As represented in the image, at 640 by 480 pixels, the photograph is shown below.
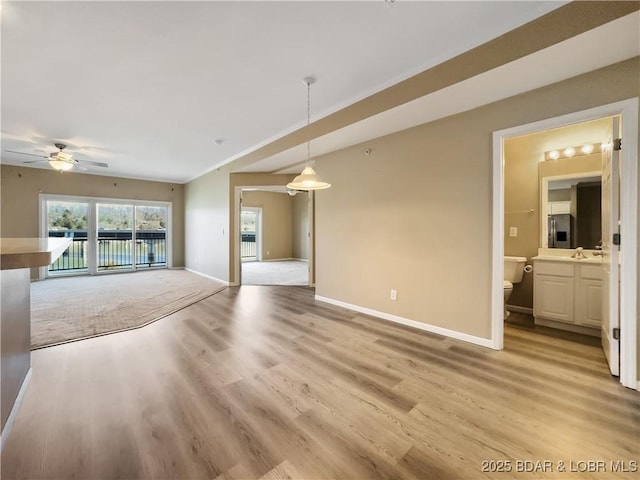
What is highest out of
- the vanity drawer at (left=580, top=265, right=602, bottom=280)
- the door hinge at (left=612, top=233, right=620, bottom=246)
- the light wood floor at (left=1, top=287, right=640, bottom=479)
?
the door hinge at (left=612, top=233, right=620, bottom=246)

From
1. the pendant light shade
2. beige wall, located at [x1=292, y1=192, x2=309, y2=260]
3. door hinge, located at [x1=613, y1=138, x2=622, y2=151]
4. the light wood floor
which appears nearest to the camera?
the light wood floor

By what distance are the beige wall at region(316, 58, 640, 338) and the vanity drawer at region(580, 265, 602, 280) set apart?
1.32 meters

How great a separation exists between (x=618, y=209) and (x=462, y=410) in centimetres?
206

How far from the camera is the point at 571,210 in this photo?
3.56m

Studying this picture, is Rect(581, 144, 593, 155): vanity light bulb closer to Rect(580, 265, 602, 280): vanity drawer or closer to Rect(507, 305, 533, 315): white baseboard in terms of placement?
Rect(580, 265, 602, 280): vanity drawer

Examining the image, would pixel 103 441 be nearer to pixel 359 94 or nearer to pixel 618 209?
pixel 359 94

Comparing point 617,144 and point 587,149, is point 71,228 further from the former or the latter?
point 587,149

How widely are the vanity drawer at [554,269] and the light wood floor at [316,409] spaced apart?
848 mm

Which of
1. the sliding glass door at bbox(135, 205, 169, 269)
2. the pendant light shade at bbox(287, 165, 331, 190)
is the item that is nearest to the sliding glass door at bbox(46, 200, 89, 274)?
the sliding glass door at bbox(135, 205, 169, 269)

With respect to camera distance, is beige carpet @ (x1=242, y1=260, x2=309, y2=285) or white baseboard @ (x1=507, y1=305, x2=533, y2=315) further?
beige carpet @ (x1=242, y1=260, x2=309, y2=285)

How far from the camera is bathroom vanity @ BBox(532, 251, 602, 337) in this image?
3052mm

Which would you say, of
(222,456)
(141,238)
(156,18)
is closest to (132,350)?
(222,456)

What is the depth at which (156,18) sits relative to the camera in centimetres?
193

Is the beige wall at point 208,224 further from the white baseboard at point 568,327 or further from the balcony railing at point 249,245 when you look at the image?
the white baseboard at point 568,327
